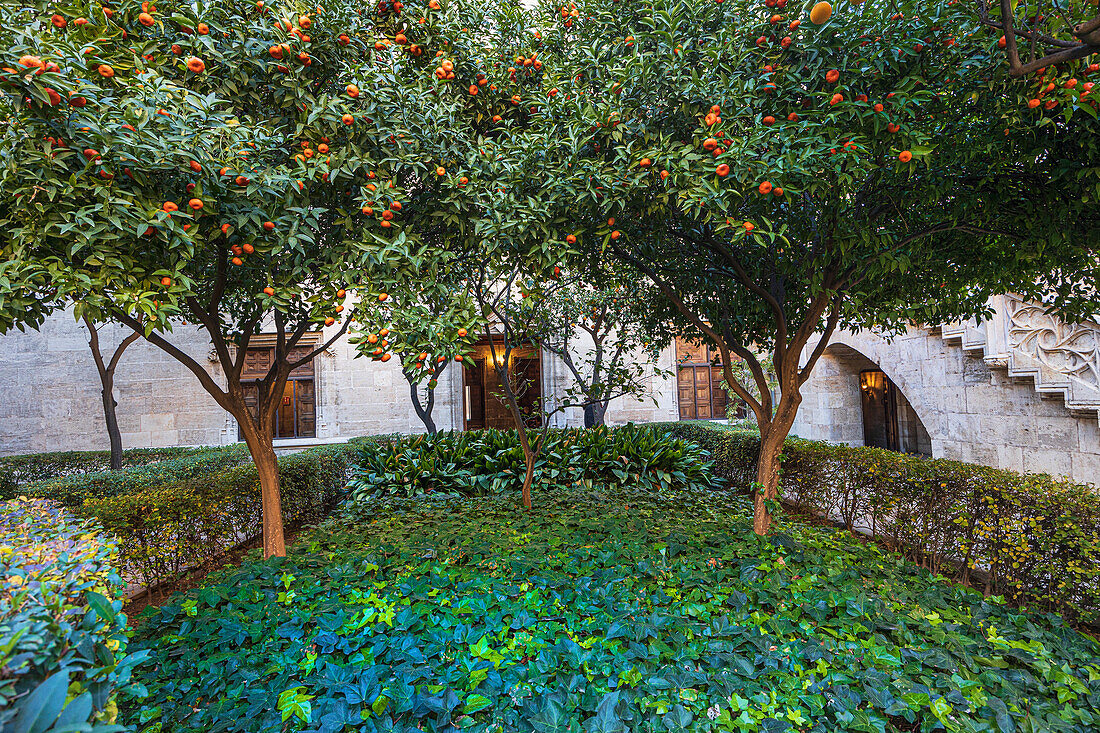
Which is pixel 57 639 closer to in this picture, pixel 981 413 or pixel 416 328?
pixel 416 328

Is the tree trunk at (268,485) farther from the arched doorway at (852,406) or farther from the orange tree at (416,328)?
the arched doorway at (852,406)

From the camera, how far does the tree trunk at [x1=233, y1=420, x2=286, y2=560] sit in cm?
377

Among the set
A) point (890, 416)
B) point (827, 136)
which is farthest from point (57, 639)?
point (890, 416)

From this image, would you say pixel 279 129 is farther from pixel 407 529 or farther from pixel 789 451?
pixel 789 451

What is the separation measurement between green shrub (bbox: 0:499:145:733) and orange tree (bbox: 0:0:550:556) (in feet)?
3.62

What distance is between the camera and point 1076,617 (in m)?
3.06

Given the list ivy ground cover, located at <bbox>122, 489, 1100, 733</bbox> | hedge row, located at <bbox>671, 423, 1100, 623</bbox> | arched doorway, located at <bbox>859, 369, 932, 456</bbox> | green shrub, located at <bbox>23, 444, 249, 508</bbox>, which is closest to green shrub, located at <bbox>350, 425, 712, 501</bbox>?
hedge row, located at <bbox>671, 423, 1100, 623</bbox>

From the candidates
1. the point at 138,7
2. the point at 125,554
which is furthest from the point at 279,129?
the point at 125,554

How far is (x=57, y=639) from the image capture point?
1.00 m

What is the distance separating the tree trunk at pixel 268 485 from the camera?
148 inches

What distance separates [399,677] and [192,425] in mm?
12966

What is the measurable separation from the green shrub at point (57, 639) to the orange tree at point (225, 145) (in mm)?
1104

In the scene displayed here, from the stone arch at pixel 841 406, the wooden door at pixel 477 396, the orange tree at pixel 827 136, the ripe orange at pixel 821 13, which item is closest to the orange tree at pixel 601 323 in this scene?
the orange tree at pixel 827 136

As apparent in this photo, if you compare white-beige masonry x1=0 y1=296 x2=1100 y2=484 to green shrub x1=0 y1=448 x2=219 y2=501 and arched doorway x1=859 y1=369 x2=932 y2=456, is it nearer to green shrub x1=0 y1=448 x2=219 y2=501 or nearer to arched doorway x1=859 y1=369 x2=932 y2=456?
arched doorway x1=859 y1=369 x2=932 y2=456
